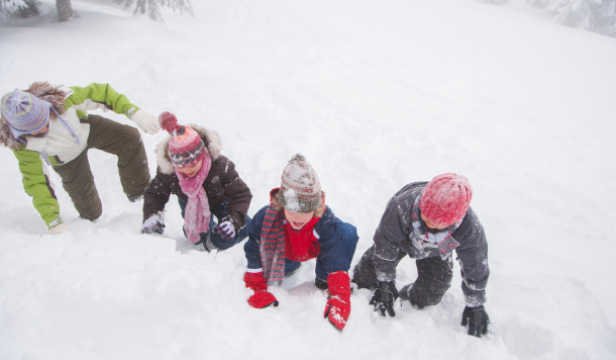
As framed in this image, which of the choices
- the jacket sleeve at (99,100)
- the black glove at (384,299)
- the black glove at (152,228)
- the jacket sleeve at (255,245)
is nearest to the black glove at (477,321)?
the black glove at (384,299)

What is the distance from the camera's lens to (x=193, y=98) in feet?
18.1

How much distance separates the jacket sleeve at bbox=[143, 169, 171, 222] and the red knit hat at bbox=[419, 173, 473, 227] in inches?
86.6

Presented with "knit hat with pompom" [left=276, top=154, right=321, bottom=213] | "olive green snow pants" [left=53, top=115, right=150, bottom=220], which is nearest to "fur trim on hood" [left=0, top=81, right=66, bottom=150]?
"olive green snow pants" [left=53, top=115, right=150, bottom=220]

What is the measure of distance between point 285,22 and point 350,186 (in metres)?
7.93

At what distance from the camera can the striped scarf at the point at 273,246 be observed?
204cm

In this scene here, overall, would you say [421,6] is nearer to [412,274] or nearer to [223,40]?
[223,40]

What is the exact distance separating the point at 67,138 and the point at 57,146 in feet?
0.37

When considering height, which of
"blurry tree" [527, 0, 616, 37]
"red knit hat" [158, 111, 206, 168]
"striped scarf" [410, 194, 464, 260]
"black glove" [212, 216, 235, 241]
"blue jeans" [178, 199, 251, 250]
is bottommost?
"blue jeans" [178, 199, 251, 250]

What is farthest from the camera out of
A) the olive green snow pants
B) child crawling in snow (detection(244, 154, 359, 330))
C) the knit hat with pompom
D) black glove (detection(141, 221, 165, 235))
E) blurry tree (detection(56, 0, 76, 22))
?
blurry tree (detection(56, 0, 76, 22))

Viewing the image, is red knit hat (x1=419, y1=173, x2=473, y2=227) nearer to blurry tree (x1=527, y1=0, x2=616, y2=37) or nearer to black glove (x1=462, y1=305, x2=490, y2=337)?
black glove (x1=462, y1=305, x2=490, y2=337)

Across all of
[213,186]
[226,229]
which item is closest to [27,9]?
[213,186]

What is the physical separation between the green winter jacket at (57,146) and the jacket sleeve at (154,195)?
2.43 feet

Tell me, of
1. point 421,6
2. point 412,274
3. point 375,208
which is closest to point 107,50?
point 375,208

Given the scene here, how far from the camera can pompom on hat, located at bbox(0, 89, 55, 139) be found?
6.93 feet
